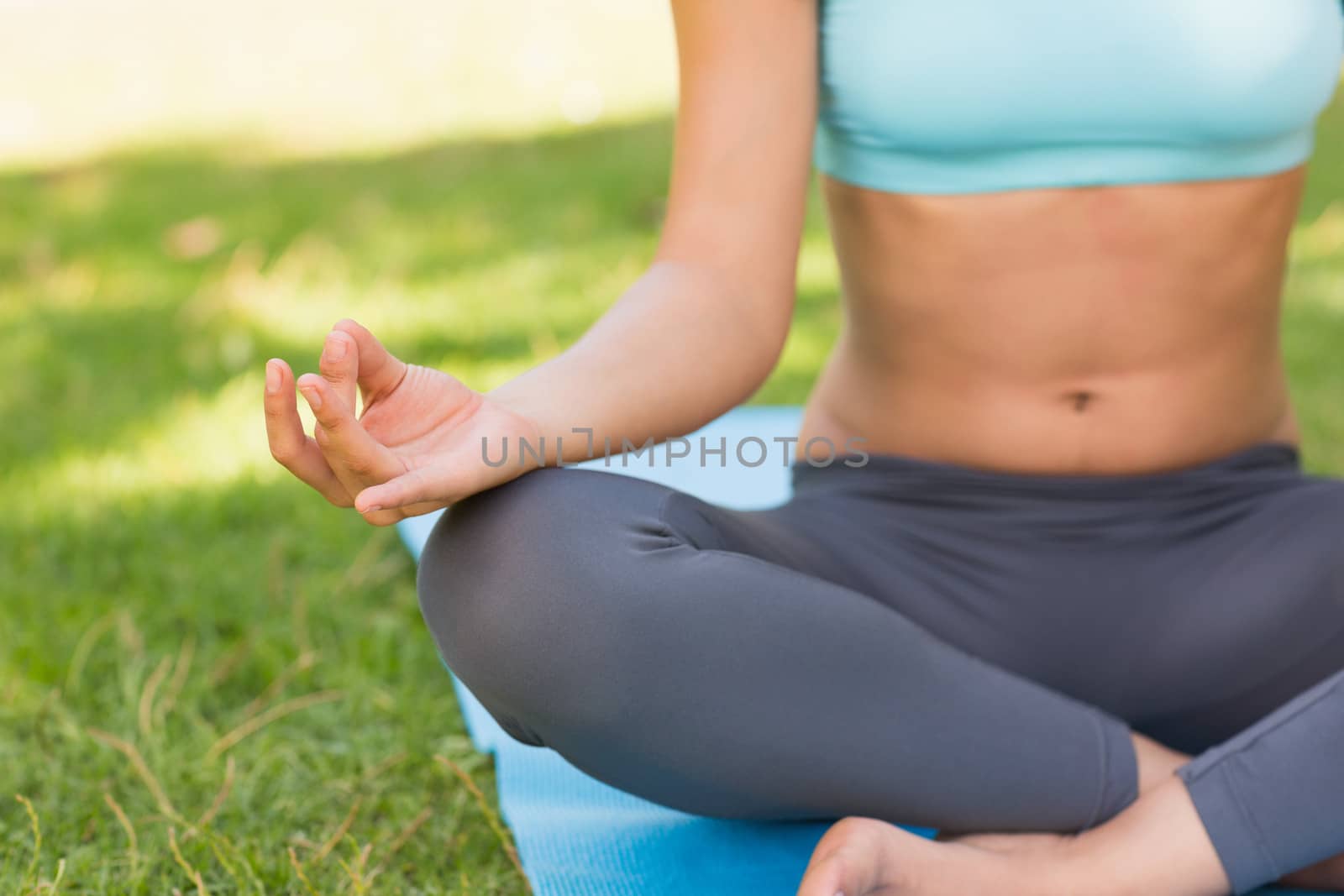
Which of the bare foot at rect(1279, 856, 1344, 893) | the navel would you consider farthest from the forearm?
the bare foot at rect(1279, 856, 1344, 893)

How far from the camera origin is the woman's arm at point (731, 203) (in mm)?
1097

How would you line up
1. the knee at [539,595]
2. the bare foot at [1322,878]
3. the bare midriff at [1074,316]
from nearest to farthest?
1. the knee at [539,595]
2. the bare foot at [1322,878]
3. the bare midriff at [1074,316]

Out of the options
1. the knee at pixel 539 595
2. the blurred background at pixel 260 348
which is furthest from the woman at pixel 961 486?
the blurred background at pixel 260 348

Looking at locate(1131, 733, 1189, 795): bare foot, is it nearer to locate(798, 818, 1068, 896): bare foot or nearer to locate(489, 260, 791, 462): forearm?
locate(798, 818, 1068, 896): bare foot

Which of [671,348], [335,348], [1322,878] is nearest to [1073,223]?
[671,348]

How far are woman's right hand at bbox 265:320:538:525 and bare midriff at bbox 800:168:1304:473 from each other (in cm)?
42

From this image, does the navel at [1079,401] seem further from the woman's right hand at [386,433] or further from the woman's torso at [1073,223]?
the woman's right hand at [386,433]

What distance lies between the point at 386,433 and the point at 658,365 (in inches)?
8.8

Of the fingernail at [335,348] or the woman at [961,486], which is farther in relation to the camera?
the woman at [961,486]

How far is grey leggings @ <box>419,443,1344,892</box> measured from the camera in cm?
97

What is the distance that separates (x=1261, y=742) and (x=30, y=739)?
1043 millimetres

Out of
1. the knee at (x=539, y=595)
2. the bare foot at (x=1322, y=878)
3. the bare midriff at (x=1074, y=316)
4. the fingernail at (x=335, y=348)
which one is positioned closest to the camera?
the fingernail at (x=335, y=348)

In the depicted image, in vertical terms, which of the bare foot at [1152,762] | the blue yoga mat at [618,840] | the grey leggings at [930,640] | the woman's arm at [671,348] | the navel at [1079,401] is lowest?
the blue yoga mat at [618,840]

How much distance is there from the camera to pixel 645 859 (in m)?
1.14
